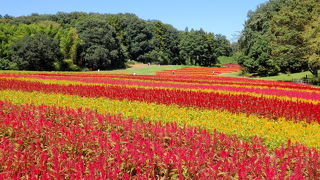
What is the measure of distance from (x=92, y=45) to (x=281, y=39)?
1889 inches

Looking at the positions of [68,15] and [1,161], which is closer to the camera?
[1,161]

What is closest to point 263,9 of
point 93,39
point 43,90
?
point 93,39

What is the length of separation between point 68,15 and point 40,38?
2574 inches

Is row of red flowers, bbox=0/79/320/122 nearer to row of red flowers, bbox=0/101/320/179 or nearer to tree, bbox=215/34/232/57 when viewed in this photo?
row of red flowers, bbox=0/101/320/179

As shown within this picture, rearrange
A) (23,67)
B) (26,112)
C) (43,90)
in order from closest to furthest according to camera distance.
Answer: (26,112)
(43,90)
(23,67)

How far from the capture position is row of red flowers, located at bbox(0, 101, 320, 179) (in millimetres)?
4699

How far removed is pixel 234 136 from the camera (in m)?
6.70

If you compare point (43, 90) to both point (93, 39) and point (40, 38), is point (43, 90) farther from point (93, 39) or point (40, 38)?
point (93, 39)

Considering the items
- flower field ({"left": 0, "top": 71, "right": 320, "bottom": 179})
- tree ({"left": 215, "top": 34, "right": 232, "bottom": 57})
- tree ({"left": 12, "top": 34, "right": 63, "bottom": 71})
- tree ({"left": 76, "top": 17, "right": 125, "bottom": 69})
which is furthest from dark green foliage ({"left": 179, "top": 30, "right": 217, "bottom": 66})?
flower field ({"left": 0, "top": 71, "right": 320, "bottom": 179})

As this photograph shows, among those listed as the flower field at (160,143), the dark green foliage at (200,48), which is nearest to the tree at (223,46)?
the dark green foliage at (200,48)

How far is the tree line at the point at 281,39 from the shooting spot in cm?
3038

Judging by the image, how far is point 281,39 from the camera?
31578 millimetres

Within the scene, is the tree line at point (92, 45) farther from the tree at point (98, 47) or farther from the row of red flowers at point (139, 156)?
the row of red flowers at point (139, 156)

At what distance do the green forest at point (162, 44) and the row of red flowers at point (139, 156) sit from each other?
23.6 metres
